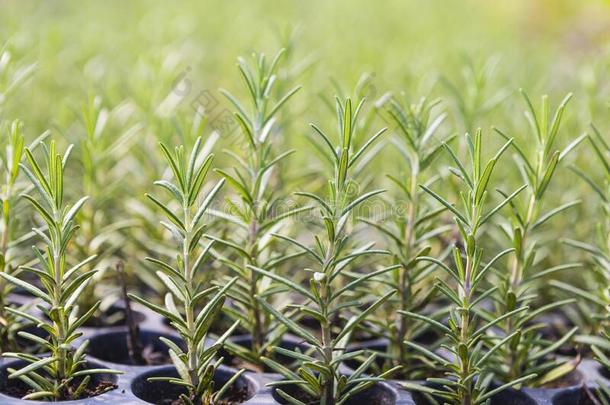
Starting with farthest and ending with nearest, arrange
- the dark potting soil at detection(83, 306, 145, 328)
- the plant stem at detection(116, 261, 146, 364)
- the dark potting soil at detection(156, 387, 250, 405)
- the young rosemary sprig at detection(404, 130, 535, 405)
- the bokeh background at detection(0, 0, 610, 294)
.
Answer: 1. the bokeh background at detection(0, 0, 610, 294)
2. the dark potting soil at detection(83, 306, 145, 328)
3. the plant stem at detection(116, 261, 146, 364)
4. the dark potting soil at detection(156, 387, 250, 405)
5. the young rosemary sprig at detection(404, 130, 535, 405)

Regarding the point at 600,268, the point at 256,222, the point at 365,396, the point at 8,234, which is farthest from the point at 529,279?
the point at 8,234

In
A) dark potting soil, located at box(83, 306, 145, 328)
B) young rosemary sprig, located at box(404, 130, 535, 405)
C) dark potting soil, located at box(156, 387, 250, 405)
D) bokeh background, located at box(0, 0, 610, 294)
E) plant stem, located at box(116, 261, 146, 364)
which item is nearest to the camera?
young rosemary sprig, located at box(404, 130, 535, 405)

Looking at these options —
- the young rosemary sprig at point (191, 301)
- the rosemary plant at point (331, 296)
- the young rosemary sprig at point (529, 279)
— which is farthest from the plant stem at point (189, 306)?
the young rosemary sprig at point (529, 279)

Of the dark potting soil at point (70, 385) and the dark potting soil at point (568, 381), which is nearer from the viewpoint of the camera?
the dark potting soil at point (70, 385)

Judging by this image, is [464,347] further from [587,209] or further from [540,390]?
[587,209]

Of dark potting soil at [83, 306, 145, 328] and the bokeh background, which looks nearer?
dark potting soil at [83, 306, 145, 328]

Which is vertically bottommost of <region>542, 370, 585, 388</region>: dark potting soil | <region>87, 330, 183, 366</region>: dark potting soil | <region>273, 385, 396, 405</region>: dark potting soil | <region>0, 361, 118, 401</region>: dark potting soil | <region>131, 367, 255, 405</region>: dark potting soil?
<region>542, 370, 585, 388</region>: dark potting soil

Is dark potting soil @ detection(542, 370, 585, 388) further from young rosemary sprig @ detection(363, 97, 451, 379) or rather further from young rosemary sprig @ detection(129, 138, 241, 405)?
young rosemary sprig @ detection(129, 138, 241, 405)

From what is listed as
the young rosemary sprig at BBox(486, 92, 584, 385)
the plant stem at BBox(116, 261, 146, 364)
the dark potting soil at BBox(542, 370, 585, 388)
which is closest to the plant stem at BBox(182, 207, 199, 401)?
the plant stem at BBox(116, 261, 146, 364)

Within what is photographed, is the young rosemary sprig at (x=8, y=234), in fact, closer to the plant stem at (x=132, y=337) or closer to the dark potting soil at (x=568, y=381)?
the plant stem at (x=132, y=337)

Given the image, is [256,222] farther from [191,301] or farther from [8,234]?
[8,234]

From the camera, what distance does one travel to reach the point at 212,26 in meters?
3.30

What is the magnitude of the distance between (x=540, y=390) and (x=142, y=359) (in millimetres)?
682

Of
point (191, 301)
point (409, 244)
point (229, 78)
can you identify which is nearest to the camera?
point (191, 301)
